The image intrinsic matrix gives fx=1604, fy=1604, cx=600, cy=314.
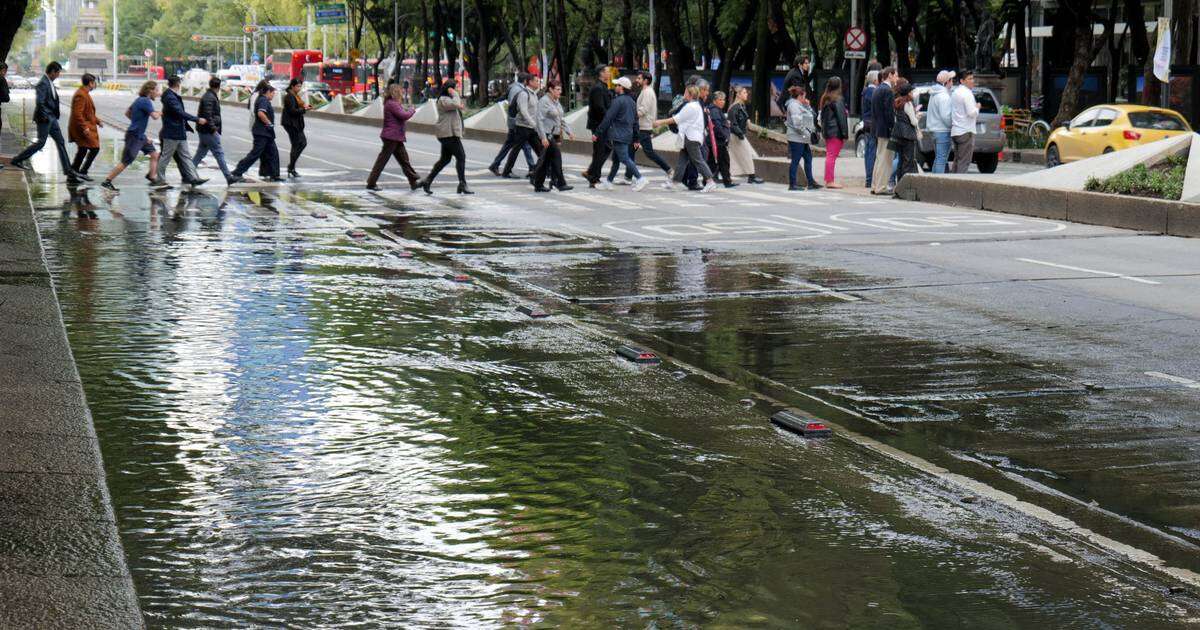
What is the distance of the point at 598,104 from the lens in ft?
79.3

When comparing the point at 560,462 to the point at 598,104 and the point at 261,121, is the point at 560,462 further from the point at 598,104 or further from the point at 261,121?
the point at 261,121

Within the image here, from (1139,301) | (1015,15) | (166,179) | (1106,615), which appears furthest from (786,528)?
(1015,15)

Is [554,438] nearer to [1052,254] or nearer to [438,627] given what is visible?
[438,627]

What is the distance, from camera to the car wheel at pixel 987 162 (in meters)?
30.4

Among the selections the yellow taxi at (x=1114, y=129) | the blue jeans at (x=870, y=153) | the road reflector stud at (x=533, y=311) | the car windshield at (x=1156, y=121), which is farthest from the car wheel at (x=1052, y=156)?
the road reflector stud at (x=533, y=311)

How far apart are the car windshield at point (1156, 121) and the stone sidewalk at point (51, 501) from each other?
78.5 ft

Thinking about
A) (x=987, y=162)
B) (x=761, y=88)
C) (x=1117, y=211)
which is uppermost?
(x=761, y=88)

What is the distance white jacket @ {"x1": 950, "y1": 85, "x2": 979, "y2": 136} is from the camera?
74.7ft

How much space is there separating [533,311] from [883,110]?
41.5 ft

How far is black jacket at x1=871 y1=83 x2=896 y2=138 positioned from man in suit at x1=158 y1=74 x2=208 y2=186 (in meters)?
9.47

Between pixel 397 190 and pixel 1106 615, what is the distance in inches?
772

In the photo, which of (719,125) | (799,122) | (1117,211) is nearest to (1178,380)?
(1117,211)

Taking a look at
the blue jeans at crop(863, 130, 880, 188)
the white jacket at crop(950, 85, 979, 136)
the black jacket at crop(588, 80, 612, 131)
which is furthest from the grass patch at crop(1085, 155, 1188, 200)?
the black jacket at crop(588, 80, 612, 131)

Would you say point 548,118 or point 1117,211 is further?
point 548,118
